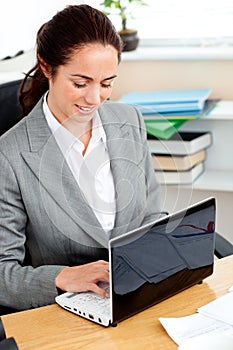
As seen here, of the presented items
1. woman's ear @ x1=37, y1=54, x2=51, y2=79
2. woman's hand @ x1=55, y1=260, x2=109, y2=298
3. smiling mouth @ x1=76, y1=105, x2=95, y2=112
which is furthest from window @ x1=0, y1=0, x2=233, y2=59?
woman's hand @ x1=55, y1=260, x2=109, y2=298

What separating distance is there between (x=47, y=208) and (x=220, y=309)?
0.49 meters

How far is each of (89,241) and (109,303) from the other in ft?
0.98

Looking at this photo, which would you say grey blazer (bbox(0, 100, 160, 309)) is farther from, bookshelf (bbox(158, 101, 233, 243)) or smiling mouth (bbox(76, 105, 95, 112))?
bookshelf (bbox(158, 101, 233, 243))

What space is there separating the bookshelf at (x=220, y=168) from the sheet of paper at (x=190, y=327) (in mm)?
1248

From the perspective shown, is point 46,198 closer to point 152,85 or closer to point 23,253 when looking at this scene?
point 23,253

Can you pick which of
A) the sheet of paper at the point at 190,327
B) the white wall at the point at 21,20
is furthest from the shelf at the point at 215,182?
the sheet of paper at the point at 190,327

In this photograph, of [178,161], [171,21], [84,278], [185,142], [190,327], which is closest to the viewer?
[190,327]

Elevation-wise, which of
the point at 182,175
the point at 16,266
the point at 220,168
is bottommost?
the point at 220,168

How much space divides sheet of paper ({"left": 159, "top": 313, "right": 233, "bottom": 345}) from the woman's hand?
0.16 meters

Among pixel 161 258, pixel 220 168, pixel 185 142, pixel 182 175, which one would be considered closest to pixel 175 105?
pixel 185 142

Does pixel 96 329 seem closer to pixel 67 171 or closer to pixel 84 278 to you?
pixel 84 278

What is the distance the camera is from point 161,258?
1.43 m

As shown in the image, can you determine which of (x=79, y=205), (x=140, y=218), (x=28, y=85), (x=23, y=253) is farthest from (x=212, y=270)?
(x=28, y=85)

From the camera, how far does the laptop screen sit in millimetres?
1356
